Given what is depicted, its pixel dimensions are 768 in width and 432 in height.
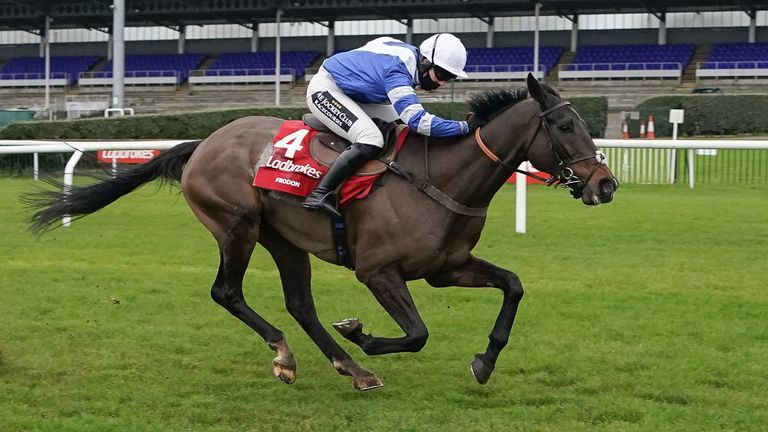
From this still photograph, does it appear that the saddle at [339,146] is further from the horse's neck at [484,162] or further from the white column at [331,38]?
the white column at [331,38]

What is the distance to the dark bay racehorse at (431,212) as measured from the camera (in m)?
3.95

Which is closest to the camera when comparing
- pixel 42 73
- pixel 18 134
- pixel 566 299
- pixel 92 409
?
pixel 92 409

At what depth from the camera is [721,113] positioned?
2477cm

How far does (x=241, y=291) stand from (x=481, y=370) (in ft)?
4.19

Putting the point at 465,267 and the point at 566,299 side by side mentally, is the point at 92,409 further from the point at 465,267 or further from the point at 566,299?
the point at 566,299

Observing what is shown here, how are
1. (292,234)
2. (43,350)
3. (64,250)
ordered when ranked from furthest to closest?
(64,250)
(43,350)
(292,234)

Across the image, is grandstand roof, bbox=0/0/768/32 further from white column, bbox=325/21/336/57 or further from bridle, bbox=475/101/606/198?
bridle, bbox=475/101/606/198

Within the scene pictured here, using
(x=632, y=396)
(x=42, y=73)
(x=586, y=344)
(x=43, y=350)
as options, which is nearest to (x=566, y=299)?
(x=586, y=344)

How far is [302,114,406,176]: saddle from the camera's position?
13.7ft

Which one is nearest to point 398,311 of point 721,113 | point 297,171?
point 297,171

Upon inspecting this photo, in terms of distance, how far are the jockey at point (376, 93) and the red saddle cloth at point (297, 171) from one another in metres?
0.07

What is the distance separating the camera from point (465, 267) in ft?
13.6

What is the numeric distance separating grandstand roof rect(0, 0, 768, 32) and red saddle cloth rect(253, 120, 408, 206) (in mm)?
32602

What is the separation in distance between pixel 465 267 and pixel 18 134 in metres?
17.1
